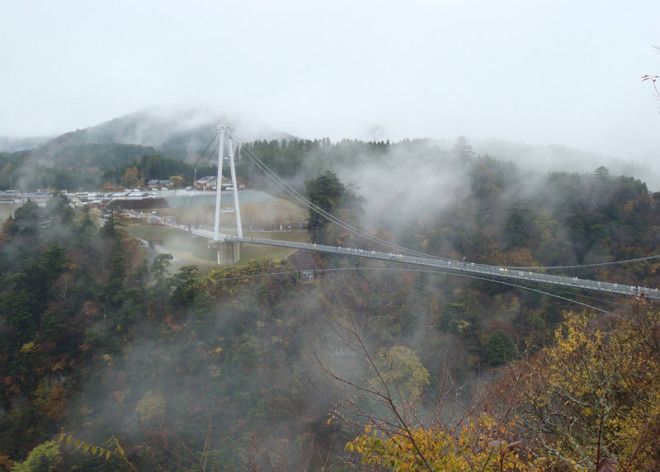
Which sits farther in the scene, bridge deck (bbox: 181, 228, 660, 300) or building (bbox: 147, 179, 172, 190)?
building (bbox: 147, 179, 172, 190)

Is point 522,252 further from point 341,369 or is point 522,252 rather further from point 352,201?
point 341,369

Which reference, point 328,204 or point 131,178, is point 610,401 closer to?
point 328,204

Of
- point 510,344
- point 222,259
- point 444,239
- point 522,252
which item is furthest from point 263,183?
point 510,344

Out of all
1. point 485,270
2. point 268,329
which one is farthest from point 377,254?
point 268,329

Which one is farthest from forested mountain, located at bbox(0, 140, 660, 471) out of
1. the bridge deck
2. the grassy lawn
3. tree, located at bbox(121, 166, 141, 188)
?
tree, located at bbox(121, 166, 141, 188)


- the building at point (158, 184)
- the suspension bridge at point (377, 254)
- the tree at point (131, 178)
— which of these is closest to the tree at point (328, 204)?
the suspension bridge at point (377, 254)

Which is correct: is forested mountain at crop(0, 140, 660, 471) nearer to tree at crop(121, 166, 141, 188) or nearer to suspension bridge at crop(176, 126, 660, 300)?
suspension bridge at crop(176, 126, 660, 300)

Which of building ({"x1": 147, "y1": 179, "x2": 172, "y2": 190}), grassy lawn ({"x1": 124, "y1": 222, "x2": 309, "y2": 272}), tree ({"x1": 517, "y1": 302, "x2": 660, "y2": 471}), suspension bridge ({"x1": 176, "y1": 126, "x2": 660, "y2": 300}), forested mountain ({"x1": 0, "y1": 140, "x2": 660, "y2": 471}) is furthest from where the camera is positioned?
building ({"x1": 147, "y1": 179, "x2": 172, "y2": 190})

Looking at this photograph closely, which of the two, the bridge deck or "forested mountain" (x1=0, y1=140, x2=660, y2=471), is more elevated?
the bridge deck
